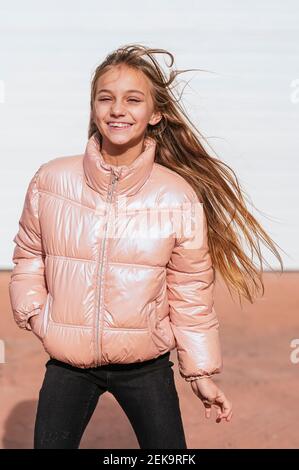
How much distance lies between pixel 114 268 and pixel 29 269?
1.15ft

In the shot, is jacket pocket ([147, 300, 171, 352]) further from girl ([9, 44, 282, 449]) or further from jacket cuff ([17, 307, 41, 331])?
jacket cuff ([17, 307, 41, 331])

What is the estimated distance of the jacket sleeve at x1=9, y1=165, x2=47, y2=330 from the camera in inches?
138

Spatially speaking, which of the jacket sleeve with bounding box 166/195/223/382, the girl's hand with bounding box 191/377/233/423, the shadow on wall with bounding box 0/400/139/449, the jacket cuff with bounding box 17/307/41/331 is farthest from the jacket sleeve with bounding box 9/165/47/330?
the shadow on wall with bounding box 0/400/139/449

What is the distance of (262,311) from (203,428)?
13.6 feet

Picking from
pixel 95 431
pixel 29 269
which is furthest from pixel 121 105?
pixel 95 431

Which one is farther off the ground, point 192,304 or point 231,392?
point 192,304

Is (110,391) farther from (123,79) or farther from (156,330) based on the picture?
(123,79)

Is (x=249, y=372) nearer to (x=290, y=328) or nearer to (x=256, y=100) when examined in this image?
(x=290, y=328)

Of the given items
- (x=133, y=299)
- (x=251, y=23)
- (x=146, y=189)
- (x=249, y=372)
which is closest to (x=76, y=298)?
(x=133, y=299)

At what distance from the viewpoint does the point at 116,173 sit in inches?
134

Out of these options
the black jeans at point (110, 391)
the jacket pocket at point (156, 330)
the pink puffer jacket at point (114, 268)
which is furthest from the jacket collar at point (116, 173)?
the black jeans at point (110, 391)

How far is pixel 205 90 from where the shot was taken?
13.5 m

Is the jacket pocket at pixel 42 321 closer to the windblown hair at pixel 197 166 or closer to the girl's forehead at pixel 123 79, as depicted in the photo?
the windblown hair at pixel 197 166

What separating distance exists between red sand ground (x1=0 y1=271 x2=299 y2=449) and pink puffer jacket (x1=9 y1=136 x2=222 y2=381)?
A: 2.13 m
